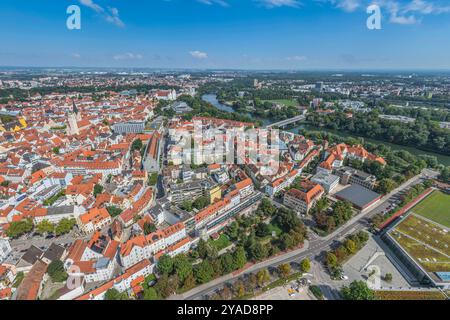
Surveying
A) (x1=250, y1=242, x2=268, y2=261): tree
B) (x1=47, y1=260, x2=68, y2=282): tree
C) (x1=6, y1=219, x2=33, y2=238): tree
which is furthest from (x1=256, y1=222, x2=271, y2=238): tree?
(x1=6, y1=219, x2=33, y2=238): tree

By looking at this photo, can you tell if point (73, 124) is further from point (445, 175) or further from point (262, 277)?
point (445, 175)

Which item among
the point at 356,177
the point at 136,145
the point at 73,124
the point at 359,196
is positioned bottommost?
the point at 359,196

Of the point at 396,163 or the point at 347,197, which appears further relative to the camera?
the point at 396,163

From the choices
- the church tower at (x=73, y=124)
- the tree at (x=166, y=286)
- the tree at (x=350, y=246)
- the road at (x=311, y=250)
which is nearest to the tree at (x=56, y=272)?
the tree at (x=166, y=286)

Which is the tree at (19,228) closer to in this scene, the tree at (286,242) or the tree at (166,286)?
the tree at (166,286)

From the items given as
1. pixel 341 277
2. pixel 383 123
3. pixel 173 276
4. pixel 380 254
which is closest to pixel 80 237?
pixel 173 276

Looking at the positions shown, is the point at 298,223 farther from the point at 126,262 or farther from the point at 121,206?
the point at 121,206

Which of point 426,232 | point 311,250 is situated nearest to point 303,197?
point 311,250
